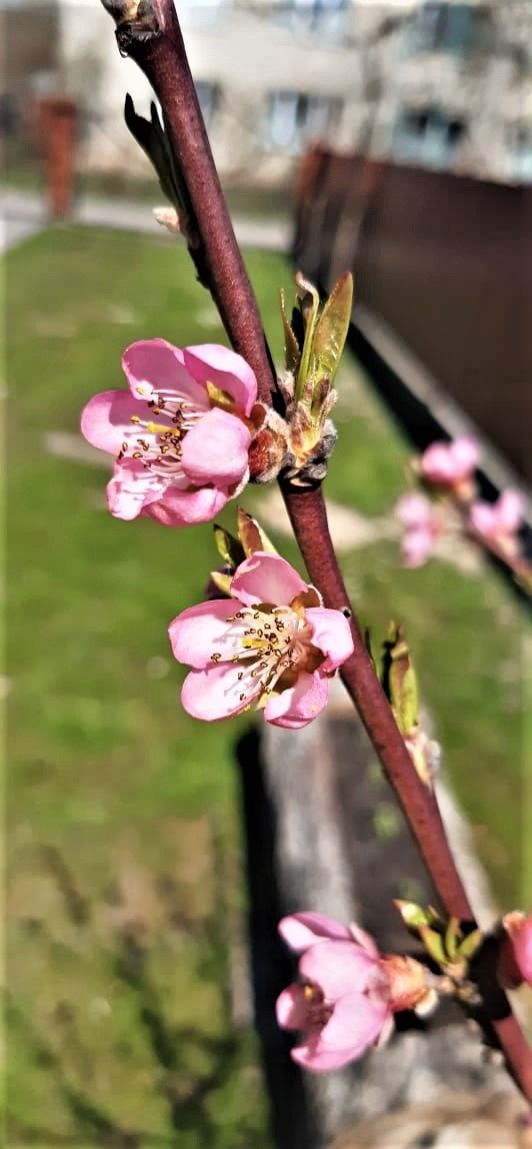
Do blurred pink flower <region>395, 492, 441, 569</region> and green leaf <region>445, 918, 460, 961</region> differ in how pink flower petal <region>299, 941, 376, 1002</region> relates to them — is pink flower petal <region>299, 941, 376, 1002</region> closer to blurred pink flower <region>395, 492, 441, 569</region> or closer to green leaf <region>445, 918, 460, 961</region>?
green leaf <region>445, 918, 460, 961</region>

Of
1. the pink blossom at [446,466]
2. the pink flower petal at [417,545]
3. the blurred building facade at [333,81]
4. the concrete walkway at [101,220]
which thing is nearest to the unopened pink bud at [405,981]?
the pink blossom at [446,466]

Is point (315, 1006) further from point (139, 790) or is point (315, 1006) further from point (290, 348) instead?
point (139, 790)

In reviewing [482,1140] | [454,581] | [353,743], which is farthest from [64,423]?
[482,1140]

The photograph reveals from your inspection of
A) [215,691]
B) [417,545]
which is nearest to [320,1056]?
[215,691]

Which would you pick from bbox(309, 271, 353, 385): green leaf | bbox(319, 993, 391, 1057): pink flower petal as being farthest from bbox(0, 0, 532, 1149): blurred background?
bbox(319, 993, 391, 1057): pink flower petal

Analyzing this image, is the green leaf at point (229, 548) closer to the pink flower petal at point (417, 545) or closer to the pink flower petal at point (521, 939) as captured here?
the pink flower petal at point (521, 939)

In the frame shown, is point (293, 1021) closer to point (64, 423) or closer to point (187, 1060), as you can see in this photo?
point (187, 1060)
